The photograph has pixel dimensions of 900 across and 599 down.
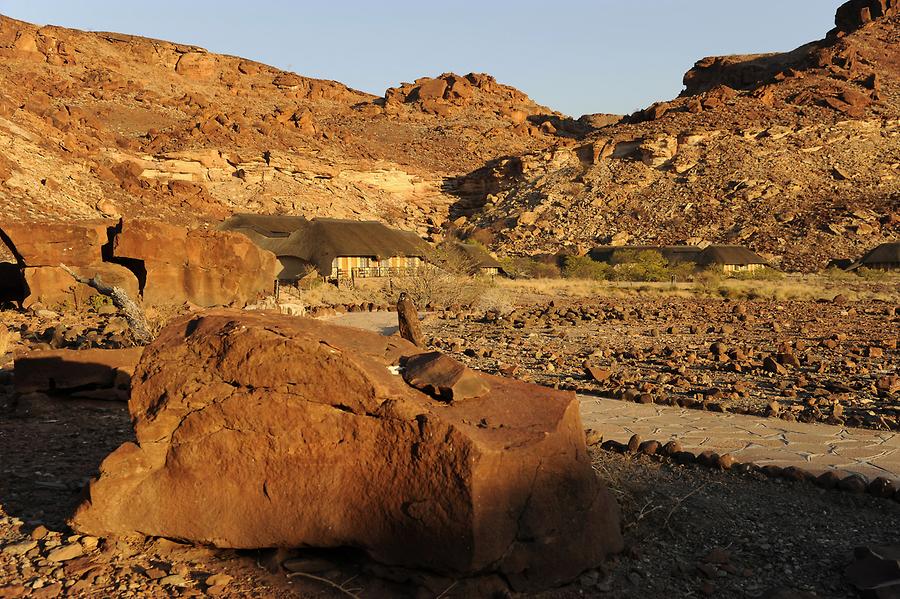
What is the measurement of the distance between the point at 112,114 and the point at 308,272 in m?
41.7

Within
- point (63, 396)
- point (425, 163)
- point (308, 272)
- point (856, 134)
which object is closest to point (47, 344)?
point (63, 396)

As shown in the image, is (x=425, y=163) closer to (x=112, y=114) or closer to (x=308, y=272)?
(x=112, y=114)

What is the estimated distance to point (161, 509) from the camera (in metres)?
3.32

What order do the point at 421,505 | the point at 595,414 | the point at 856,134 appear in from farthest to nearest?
the point at 856,134 → the point at 595,414 → the point at 421,505

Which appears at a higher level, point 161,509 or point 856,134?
point 856,134

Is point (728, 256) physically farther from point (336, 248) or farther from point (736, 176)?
point (336, 248)

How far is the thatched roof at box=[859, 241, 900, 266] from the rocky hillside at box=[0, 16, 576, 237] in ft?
109

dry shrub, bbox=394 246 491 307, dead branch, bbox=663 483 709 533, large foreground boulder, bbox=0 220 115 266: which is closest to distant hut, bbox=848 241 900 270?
dry shrub, bbox=394 246 491 307

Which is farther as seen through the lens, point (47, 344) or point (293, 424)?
point (47, 344)

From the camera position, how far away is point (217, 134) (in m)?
54.5

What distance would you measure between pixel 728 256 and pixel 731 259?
28cm

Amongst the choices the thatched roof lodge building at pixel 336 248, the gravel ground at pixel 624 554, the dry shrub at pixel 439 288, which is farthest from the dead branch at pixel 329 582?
the thatched roof lodge building at pixel 336 248

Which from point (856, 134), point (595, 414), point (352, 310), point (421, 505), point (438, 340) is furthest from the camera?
point (856, 134)

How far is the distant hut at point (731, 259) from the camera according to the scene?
39.6 metres
